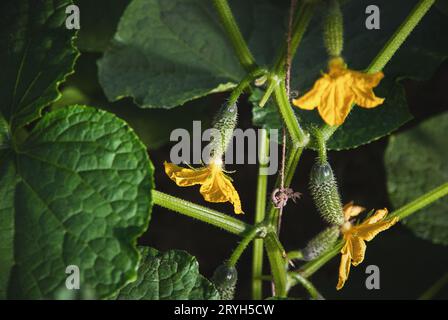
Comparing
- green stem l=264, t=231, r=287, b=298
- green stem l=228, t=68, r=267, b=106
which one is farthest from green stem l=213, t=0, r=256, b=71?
green stem l=264, t=231, r=287, b=298

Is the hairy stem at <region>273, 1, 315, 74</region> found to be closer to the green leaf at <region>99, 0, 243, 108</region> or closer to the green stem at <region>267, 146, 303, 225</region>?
the green stem at <region>267, 146, 303, 225</region>

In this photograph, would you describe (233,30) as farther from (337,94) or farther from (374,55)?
(374,55)

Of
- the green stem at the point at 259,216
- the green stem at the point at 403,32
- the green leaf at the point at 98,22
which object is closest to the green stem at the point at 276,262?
the green stem at the point at 259,216

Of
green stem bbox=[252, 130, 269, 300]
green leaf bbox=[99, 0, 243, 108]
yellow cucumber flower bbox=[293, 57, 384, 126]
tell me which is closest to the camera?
yellow cucumber flower bbox=[293, 57, 384, 126]
